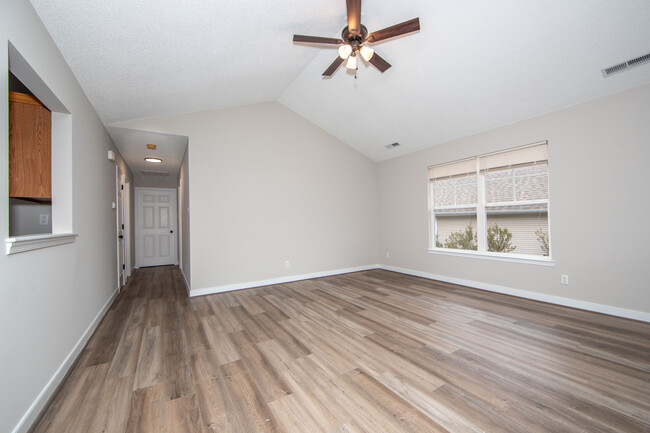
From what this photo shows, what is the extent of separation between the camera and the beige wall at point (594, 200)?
9.16 ft

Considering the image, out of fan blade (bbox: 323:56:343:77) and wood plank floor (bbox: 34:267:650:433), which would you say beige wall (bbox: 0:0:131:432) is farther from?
fan blade (bbox: 323:56:343:77)

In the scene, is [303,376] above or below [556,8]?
below

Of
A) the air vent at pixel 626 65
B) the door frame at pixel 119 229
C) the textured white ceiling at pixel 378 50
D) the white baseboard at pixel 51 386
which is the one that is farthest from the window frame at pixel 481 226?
the door frame at pixel 119 229

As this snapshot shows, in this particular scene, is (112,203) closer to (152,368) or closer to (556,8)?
(152,368)

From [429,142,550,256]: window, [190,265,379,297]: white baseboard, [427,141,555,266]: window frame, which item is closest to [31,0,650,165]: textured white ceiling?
[429,142,550,256]: window

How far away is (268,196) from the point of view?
465cm

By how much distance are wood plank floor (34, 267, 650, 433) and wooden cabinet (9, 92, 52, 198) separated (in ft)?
4.78

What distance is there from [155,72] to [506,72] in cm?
386

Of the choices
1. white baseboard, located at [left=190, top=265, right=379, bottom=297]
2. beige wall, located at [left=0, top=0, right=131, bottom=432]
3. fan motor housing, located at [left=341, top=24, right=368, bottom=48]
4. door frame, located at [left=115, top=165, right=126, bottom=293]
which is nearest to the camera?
beige wall, located at [left=0, top=0, right=131, bottom=432]

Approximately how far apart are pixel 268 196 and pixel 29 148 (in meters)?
2.93

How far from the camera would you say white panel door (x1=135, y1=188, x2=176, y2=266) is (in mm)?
6918

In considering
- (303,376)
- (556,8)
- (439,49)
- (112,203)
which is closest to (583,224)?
(556,8)

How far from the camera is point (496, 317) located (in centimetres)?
296

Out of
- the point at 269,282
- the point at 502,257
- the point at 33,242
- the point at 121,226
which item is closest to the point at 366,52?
the point at 33,242
